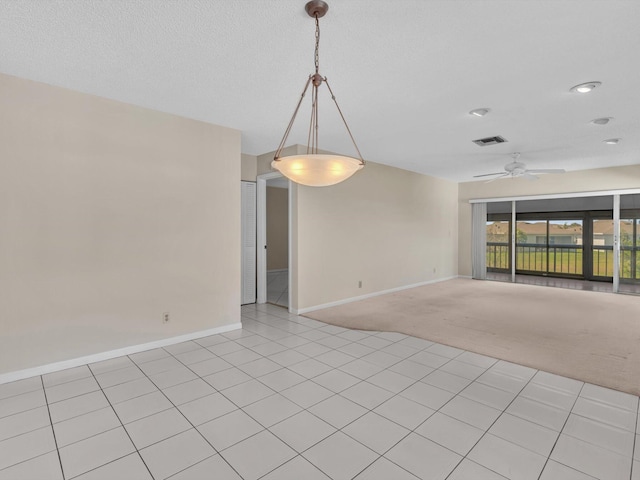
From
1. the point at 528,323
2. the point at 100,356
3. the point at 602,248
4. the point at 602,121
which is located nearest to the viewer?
the point at 100,356

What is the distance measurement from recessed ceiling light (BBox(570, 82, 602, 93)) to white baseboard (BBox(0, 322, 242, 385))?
4489 millimetres

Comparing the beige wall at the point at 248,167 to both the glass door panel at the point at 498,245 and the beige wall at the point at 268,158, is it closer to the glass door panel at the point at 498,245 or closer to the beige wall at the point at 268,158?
the beige wall at the point at 268,158

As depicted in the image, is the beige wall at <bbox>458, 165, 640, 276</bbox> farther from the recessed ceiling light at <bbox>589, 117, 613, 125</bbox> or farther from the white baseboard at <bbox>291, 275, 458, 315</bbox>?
the recessed ceiling light at <bbox>589, 117, 613, 125</bbox>

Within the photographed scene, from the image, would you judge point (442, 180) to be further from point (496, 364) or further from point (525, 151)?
point (496, 364)

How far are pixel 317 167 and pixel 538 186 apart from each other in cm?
758

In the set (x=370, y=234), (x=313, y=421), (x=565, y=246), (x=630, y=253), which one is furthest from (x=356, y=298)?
(x=565, y=246)

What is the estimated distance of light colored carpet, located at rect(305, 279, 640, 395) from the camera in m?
3.23

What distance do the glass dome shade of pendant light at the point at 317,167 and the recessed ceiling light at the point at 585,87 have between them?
236 cm

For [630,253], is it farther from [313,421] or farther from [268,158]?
[313,421]

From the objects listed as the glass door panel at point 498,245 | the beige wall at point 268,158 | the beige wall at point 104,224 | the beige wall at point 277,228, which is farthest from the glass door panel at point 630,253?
the beige wall at point 104,224

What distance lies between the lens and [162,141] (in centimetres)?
362

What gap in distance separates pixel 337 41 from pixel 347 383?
266 centimetres

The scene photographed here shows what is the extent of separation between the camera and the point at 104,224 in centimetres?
325

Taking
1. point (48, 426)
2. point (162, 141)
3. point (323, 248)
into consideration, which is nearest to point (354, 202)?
point (323, 248)
